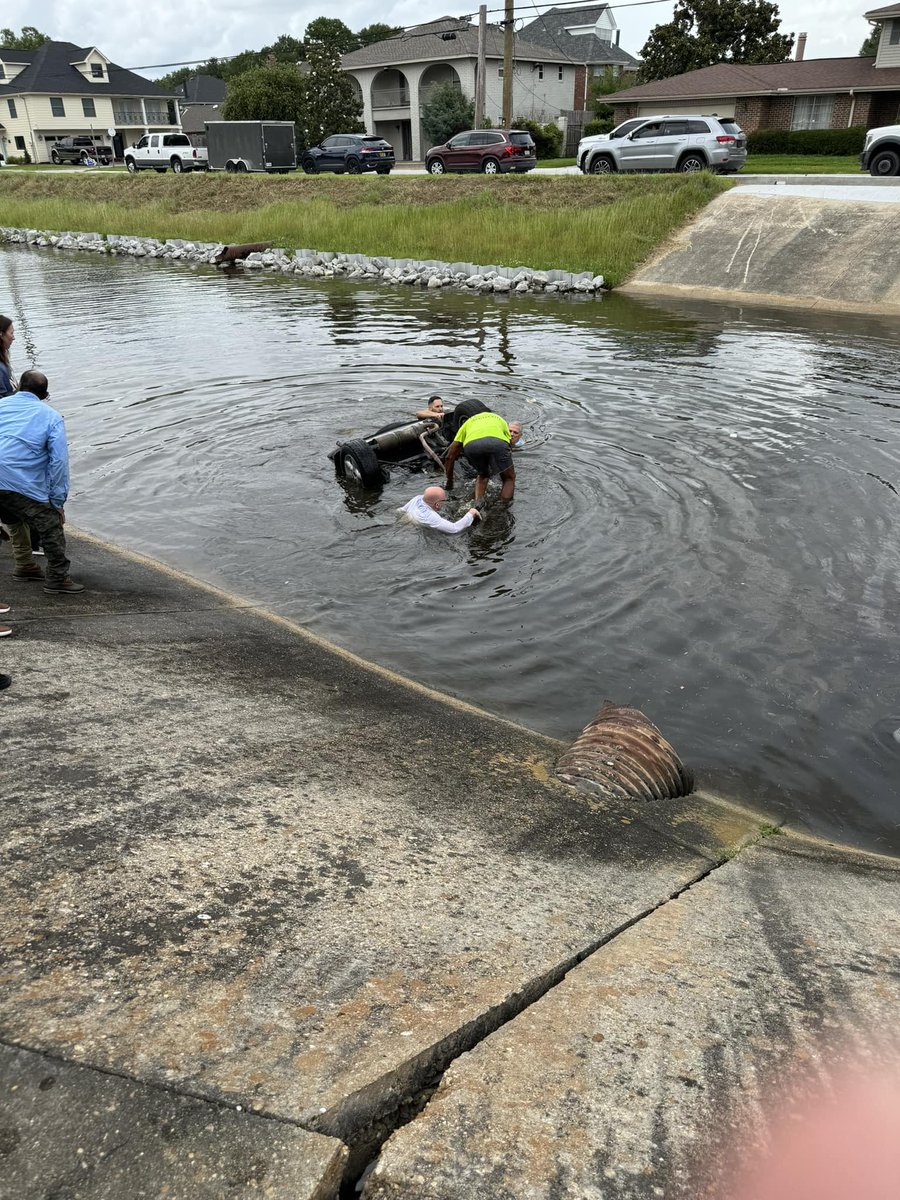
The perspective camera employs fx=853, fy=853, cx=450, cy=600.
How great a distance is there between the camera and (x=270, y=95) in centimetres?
5184

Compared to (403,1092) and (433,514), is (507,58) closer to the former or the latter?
(433,514)

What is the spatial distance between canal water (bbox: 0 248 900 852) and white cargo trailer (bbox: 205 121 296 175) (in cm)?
3088

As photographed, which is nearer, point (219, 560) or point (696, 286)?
point (219, 560)

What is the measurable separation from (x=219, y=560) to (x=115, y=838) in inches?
213

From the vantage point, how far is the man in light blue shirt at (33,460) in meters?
6.79

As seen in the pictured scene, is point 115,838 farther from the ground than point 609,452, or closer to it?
farther from the ground

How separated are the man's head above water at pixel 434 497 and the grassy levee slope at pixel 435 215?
57.8 ft

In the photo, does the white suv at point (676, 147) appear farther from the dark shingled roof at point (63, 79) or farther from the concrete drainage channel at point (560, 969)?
the dark shingled roof at point (63, 79)

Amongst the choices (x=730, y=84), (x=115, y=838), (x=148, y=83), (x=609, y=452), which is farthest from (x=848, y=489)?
(x=148, y=83)

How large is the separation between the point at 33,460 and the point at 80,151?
72.0 meters

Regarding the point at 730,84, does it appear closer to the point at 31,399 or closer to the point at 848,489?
the point at 848,489

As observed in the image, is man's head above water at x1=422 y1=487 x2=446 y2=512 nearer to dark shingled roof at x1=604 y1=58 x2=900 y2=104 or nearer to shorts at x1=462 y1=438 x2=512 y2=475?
shorts at x1=462 y1=438 x2=512 y2=475

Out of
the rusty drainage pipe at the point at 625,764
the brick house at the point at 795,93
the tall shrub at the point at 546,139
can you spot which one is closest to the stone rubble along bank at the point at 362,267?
the rusty drainage pipe at the point at 625,764

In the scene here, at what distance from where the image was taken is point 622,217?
83.8ft
